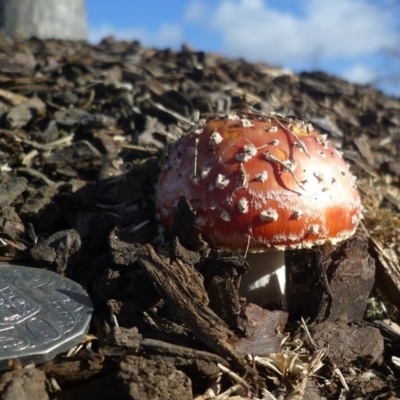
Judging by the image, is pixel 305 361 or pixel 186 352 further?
pixel 305 361

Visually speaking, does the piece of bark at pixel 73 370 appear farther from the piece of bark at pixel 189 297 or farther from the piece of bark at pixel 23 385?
the piece of bark at pixel 189 297

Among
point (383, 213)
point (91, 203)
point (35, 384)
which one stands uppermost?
point (383, 213)

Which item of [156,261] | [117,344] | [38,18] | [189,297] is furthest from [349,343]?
[38,18]

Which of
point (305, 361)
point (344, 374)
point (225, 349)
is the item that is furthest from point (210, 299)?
point (344, 374)

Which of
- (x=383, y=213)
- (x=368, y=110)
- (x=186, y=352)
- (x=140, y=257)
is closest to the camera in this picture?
(x=186, y=352)

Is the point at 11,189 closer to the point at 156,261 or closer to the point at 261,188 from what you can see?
the point at 156,261

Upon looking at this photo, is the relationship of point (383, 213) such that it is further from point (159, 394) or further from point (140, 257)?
point (159, 394)

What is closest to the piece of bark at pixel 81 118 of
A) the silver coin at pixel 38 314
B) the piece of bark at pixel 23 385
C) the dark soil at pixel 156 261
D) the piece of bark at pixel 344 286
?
the dark soil at pixel 156 261
